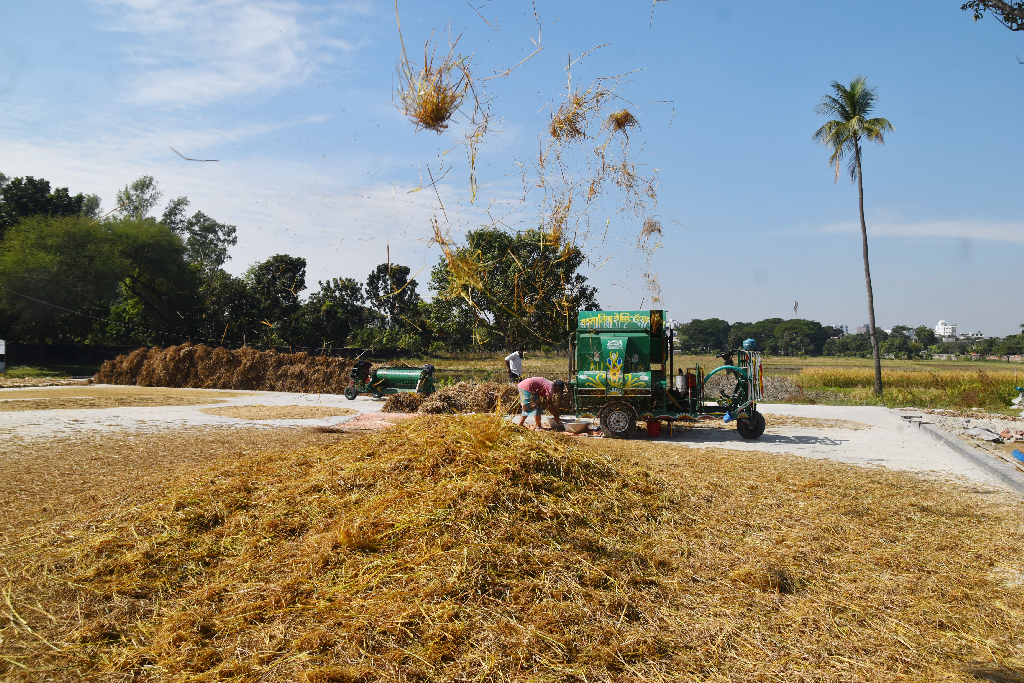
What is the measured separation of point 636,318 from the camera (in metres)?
11.2

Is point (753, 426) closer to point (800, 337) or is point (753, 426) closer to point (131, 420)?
point (131, 420)

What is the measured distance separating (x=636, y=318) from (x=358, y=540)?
8.07 metres

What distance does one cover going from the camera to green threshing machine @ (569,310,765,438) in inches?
429

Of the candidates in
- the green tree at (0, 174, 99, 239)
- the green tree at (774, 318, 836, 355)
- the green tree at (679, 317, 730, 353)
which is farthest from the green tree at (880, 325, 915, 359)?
the green tree at (0, 174, 99, 239)

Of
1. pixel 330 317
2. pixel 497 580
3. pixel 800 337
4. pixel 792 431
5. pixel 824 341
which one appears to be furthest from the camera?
pixel 824 341

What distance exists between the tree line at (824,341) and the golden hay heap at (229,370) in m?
49.4

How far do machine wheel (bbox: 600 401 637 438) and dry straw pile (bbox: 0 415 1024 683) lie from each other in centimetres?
485

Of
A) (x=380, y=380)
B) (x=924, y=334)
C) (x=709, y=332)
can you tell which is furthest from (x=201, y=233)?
(x=924, y=334)

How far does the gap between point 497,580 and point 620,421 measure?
7.50 meters

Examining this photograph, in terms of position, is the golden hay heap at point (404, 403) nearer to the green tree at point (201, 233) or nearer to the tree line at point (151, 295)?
the tree line at point (151, 295)

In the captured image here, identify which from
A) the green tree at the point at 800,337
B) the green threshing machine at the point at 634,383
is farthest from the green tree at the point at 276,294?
the green tree at the point at 800,337

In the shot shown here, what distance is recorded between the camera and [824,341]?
98.6 metres

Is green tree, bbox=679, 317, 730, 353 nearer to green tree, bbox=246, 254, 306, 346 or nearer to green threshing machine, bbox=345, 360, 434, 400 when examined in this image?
green tree, bbox=246, 254, 306, 346

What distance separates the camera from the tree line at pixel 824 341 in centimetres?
A: 7129
